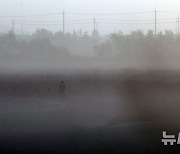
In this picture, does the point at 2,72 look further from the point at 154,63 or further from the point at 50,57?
the point at 154,63

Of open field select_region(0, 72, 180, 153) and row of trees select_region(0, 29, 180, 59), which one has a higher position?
row of trees select_region(0, 29, 180, 59)

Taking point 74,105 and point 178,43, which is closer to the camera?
point 74,105

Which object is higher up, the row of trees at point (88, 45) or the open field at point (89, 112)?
the row of trees at point (88, 45)

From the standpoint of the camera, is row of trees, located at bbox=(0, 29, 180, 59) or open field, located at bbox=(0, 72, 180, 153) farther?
row of trees, located at bbox=(0, 29, 180, 59)

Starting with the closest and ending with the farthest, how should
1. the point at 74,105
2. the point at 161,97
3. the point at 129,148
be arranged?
1. the point at 129,148
2. the point at 74,105
3. the point at 161,97

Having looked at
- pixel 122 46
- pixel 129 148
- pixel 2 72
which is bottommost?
pixel 129 148

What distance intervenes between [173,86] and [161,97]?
95.9 inches

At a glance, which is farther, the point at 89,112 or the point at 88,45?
the point at 88,45

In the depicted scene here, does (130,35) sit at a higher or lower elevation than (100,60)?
higher

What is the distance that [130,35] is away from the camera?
23.2 meters

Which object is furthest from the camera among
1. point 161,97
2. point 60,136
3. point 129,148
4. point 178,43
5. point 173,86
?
point 178,43

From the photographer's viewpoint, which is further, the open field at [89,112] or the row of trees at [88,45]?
the row of trees at [88,45]

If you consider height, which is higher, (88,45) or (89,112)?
(88,45)

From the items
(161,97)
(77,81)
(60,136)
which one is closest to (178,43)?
(77,81)
